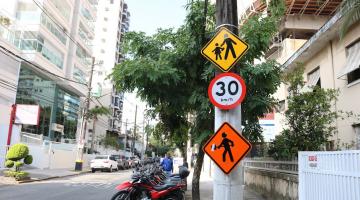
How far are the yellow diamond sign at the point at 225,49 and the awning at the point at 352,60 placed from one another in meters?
8.00

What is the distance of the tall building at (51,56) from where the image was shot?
37.1m

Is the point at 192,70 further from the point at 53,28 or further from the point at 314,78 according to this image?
the point at 53,28

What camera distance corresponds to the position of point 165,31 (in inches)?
516

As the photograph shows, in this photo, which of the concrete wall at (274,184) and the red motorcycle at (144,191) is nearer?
the red motorcycle at (144,191)

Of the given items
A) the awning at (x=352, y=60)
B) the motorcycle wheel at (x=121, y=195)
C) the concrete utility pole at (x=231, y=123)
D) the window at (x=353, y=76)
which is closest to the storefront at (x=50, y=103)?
the motorcycle wheel at (x=121, y=195)

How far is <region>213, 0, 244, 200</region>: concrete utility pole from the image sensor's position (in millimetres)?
6051

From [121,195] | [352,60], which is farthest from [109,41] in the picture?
[121,195]

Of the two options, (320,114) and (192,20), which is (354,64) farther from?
(192,20)

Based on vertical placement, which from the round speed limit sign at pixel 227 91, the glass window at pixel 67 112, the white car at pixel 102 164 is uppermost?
the glass window at pixel 67 112

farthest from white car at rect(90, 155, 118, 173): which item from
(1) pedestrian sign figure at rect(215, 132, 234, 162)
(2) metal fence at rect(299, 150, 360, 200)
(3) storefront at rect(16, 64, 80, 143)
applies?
(1) pedestrian sign figure at rect(215, 132, 234, 162)

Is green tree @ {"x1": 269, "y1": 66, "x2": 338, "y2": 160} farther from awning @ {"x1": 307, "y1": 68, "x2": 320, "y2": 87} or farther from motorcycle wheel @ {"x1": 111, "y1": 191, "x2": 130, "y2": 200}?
motorcycle wheel @ {"x1": 111, "y1": 191, "x2": 130, "y2": 200}

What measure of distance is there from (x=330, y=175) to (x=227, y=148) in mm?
3563

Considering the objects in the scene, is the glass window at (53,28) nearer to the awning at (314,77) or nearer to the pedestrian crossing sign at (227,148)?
the awning at (314,77)

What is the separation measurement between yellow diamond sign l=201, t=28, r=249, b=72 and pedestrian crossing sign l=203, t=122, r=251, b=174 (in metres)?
1.13
